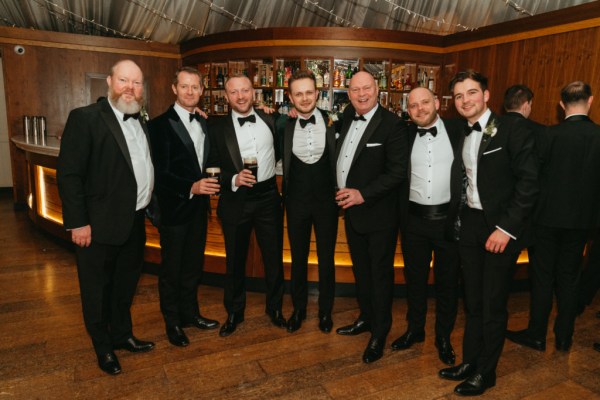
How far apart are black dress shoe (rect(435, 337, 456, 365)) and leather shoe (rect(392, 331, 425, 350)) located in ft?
0.54

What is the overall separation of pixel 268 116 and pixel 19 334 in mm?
2413

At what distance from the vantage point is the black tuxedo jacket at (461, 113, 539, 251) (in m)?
2.17

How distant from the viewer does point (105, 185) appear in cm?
246

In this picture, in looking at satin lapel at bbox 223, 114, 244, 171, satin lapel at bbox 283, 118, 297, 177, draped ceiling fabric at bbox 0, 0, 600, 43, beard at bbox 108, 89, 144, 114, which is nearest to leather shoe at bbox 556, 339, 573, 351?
satin lapel at bbox 283, 118, 297, 177

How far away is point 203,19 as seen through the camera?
24.6 ft

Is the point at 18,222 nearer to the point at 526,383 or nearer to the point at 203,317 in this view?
the point at 203,317

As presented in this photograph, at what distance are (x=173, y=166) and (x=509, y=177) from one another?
1994 mm

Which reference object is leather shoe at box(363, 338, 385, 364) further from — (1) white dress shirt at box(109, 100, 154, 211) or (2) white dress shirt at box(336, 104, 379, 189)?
(1) white dress shirt at box(109, 100, 154, 211)

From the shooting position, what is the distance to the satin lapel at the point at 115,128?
8.02 ft

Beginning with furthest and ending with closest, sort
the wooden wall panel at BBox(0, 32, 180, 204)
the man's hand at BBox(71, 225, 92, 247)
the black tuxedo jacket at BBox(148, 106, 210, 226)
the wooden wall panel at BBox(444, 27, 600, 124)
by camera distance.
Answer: the wooden wall panel at BBox(0, 32, 180, 204) → the wooden wall panel at BBox(444, 27, 600, 124) → the black tuxedo jacket at BBox(148, 106, 210, 226) → the man's hand at BBox(71, 225, 92, 247)

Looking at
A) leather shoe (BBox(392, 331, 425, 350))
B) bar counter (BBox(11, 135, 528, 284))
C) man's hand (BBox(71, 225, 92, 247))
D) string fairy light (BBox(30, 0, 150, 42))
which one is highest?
string fairy light (BBox(30, 0, 150, 42))

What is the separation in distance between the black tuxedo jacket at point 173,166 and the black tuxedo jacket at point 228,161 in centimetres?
17

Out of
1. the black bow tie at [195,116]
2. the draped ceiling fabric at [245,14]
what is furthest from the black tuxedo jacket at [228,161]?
the draped ceiling fabric at [245,14]

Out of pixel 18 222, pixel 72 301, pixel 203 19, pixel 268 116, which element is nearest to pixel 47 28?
pixel 203 19
